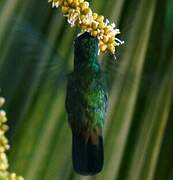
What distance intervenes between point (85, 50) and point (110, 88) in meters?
0.06

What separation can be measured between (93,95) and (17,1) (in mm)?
136

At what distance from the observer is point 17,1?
1.79 feet

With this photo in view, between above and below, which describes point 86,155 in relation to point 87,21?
below

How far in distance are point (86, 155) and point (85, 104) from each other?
2.3 inches

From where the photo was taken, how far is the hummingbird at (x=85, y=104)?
1.77 ft

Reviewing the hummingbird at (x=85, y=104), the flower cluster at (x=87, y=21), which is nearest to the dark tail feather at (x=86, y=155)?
the hummingbird at (x=85, y=104)

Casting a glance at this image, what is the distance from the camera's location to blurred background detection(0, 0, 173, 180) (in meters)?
0.54

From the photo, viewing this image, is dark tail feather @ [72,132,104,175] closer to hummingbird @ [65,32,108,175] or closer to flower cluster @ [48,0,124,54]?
hummingbird @ [65,32,108,175]

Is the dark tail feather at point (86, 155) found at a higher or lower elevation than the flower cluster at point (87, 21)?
lower

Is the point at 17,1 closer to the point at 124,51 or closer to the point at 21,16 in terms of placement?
the point at 21,16

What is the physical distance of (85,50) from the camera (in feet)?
1.78

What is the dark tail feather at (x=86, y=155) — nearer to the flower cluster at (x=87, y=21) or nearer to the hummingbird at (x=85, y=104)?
the hummingbird at (x=85, y=104)

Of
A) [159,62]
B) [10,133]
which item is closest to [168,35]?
[159,62]

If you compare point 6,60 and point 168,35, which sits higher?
point 168,35
